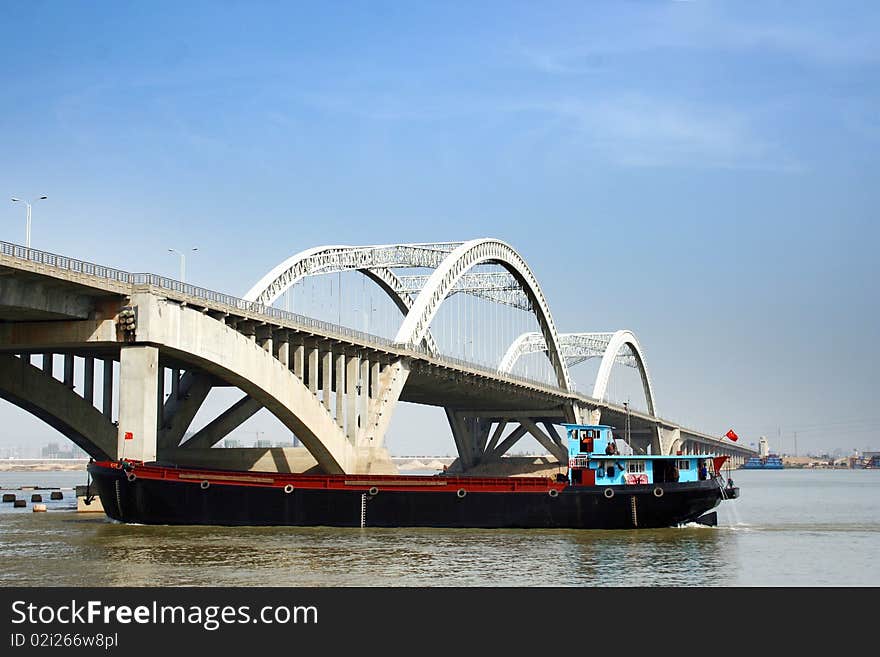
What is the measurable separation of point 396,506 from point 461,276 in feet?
121

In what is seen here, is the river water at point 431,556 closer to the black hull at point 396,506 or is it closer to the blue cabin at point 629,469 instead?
the black hull at point 396,506

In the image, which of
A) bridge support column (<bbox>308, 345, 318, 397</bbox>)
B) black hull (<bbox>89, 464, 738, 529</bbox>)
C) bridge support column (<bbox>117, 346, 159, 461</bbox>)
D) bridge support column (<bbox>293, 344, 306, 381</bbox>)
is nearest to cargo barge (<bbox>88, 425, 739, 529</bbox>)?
black hull (<bbox>89, 464, 738, 529</bbox>)

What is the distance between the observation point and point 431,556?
4016 cm

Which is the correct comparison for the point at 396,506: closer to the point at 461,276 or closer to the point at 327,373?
the point at 327,373

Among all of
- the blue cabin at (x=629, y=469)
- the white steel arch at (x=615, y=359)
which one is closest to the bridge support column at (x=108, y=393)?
the blue cabin at (x=629, y=469)

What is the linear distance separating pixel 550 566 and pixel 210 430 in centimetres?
3403

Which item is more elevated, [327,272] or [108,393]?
[327,272]

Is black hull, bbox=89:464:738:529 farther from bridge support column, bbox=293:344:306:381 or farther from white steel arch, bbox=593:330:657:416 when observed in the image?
white steel arch, bbox=593:330:657:416

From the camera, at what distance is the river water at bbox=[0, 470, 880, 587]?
34.0m

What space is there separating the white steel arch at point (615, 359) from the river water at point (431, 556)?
80.0 m

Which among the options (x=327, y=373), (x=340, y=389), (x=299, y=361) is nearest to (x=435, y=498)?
(x=299, y=361)

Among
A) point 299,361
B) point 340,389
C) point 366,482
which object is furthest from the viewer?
point 340,389
